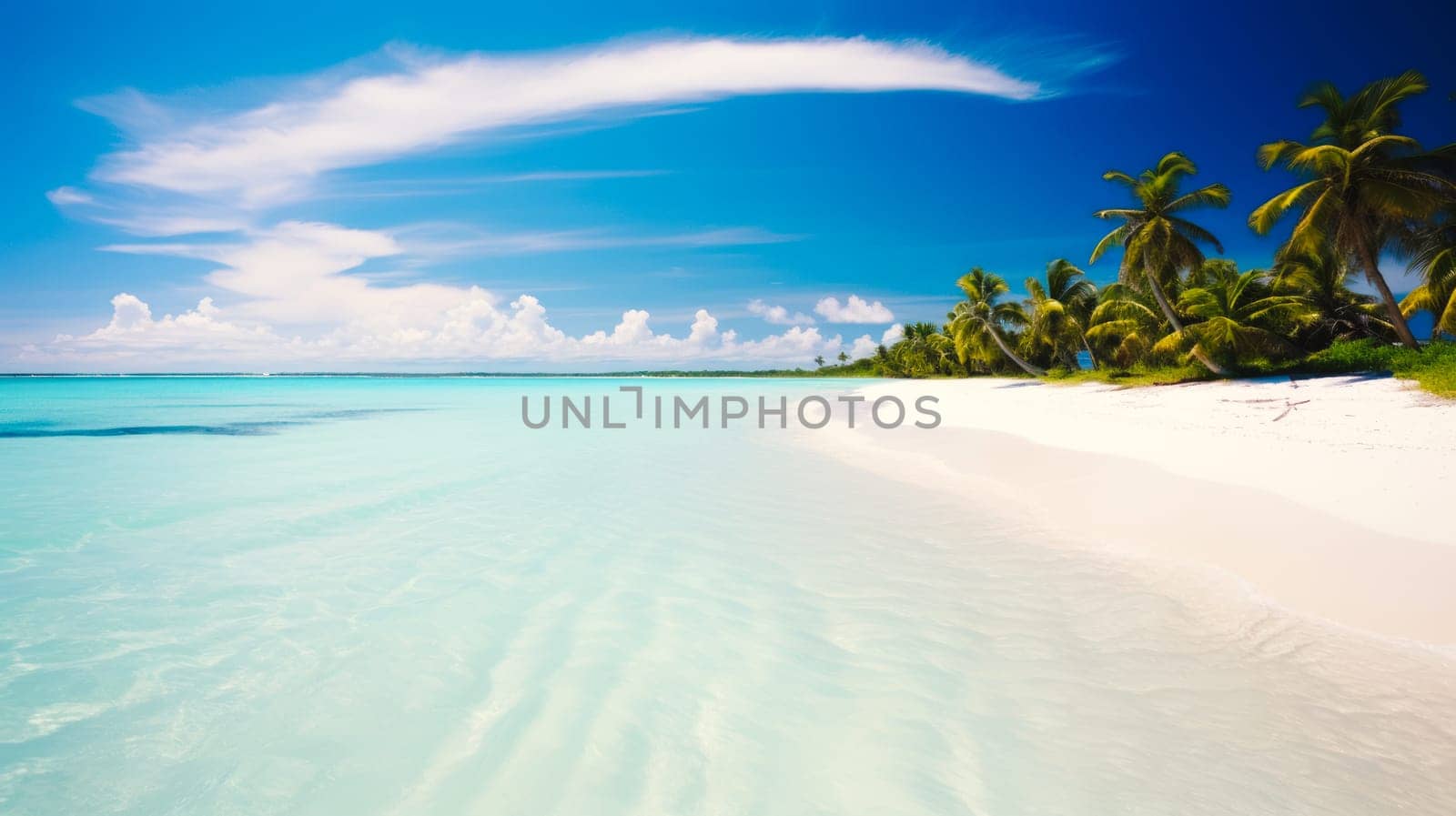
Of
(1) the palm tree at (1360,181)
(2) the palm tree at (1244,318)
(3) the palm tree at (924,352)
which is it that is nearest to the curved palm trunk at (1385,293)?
(1) the palm tree at (1360,181)

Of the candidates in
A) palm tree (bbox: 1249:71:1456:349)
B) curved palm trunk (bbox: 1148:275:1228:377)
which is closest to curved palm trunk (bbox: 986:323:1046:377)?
curved palm trunk (bbox: 1148:275:1228:377)

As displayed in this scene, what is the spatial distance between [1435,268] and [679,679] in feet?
77.3

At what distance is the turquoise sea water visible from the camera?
2.60 meters

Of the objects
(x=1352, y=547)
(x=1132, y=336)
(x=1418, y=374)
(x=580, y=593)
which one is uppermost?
(x=1132, y=336)

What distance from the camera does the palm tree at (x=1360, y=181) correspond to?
648 inches

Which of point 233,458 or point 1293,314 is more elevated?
point 1293,314

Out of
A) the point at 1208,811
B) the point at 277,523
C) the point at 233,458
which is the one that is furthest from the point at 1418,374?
the point at 233,458

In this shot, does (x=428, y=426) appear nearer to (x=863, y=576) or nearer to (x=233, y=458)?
(x=233, y=458)

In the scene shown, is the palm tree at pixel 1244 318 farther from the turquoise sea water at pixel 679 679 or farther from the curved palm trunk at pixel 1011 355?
the turquoise sea water at pixel 679 679

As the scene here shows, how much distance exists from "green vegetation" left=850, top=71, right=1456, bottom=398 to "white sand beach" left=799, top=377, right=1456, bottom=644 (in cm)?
286

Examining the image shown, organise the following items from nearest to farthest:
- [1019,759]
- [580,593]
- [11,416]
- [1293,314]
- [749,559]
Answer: [1019,759]
[580,593]
[749,559]
[1293,314]
[11,416]

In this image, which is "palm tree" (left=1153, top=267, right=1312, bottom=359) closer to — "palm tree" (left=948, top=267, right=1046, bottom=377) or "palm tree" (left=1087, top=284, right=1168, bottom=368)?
"palm tree" (left=1087, top=284, right=1168, bottom=368)

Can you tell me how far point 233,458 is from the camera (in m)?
13.2

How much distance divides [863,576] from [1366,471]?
6.74 meters
